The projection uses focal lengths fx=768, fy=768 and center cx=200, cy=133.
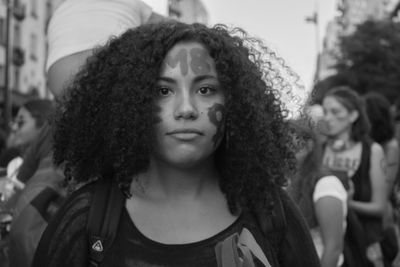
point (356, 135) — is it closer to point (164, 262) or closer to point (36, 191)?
point (36, 191)

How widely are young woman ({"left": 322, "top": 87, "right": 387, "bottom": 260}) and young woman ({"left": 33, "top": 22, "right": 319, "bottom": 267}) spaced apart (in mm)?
2765

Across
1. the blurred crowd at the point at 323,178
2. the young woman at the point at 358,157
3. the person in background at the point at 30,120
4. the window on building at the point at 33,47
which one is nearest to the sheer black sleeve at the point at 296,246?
the blurred crowd at the point at 323,178

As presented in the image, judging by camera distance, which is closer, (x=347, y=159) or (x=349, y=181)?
(x=349, y=181)

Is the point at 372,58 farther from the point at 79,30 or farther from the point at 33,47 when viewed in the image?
the point at 79,30

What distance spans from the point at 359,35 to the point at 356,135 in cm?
5206

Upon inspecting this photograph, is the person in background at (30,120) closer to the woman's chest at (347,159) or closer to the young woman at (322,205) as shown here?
the woman's chest at (347,159)

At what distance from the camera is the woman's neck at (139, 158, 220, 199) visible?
2.23 metres

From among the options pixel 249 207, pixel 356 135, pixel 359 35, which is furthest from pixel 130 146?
pixel 359 35

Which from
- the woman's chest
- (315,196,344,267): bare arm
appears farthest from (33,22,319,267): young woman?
the woman's chest

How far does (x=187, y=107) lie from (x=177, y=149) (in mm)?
123

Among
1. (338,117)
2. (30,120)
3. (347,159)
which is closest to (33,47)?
(30,120)

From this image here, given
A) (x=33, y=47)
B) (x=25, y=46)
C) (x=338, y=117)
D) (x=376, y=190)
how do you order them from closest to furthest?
1. (x=376, y=190)
2. (x=338, y=117)
3. (x=25, y=46)
4. (x=33, y=47)

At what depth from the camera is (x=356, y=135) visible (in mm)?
5480

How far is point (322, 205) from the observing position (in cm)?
378
